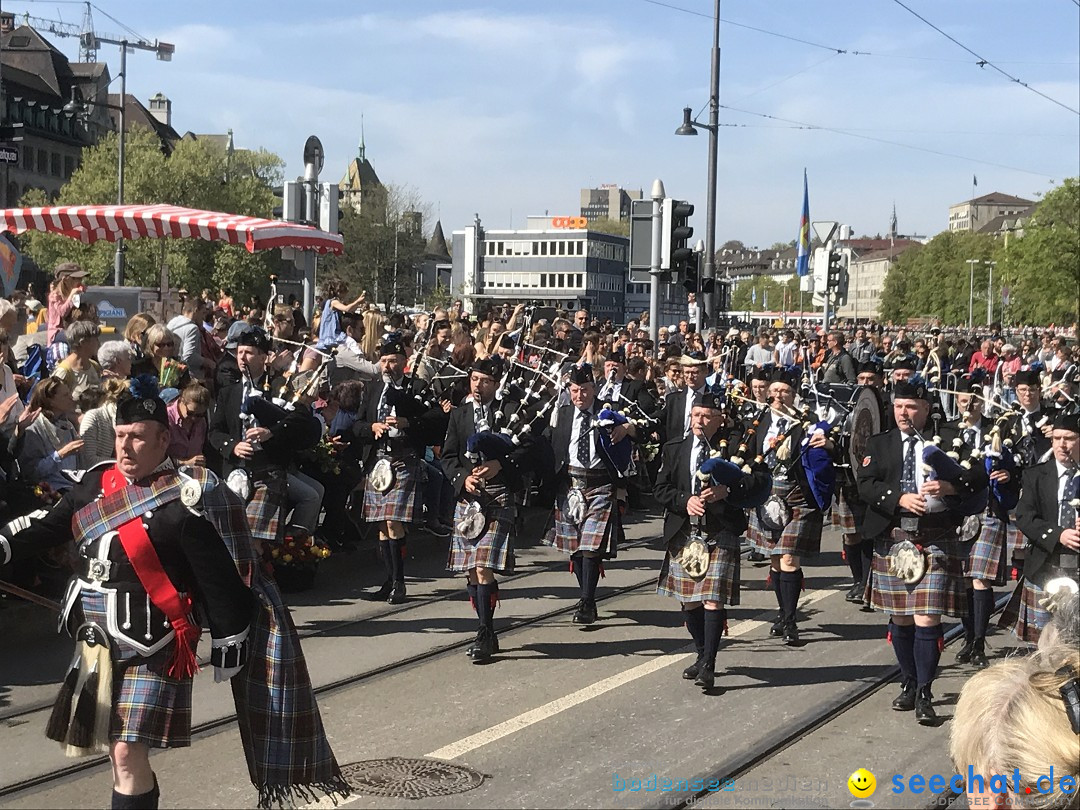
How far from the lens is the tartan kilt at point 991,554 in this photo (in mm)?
8836

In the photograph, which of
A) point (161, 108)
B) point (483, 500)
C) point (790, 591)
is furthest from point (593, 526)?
point (161, 108)

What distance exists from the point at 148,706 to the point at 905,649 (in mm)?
4400

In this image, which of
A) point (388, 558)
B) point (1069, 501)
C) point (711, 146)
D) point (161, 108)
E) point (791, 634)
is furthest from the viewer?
point (161, 108)

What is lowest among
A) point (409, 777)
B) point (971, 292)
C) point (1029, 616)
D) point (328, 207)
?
point (409, 777)

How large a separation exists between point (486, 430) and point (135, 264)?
4915 cm

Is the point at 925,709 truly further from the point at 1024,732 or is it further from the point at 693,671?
the point at 1024,732

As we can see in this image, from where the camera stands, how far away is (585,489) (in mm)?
9375

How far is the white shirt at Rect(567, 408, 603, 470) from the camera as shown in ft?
30.5

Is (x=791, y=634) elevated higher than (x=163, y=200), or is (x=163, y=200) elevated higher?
(x=163, y=200)

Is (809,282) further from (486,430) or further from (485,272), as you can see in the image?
(485,272)

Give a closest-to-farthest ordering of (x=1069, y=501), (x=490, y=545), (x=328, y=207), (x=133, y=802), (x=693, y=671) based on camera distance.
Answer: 1. (x=133, y=802)
2. (x=1069, y=501)
3. (x=693, y=671)
4. (x=490, y=545)
5. (x=328, y=207)

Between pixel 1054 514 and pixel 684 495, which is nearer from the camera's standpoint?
pixel 1054 514

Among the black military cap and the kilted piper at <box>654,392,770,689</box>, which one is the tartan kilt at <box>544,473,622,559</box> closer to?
the kilted piper at <box>654,392,770,689</box>

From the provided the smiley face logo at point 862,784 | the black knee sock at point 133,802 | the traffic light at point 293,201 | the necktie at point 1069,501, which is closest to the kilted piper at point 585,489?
the necktie at point 1069,501
